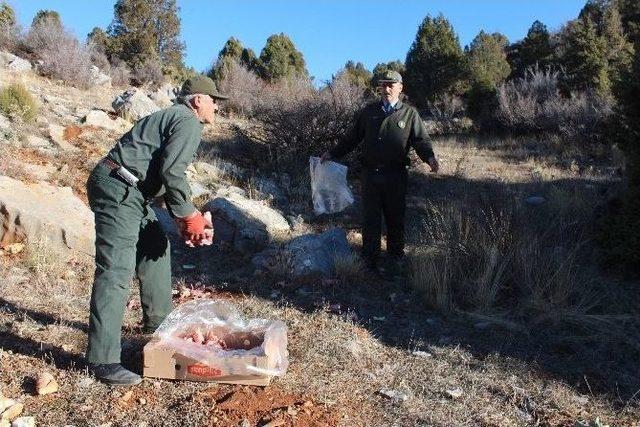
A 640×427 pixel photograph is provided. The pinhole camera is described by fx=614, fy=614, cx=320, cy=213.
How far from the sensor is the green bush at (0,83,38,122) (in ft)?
26.9

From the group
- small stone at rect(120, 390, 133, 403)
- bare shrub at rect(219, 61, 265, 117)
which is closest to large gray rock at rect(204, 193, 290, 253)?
small stone at rect(120, 390, 133, 403)

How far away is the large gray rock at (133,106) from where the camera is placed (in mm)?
10211

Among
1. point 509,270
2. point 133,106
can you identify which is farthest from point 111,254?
point 133,106

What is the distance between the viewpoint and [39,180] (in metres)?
6.42

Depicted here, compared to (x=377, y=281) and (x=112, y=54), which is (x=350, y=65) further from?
(x=377, y=281)

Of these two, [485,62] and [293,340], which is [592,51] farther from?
[293,340]

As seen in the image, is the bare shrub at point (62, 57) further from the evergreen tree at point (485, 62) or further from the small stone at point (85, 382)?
the small stone at point (85, 382)

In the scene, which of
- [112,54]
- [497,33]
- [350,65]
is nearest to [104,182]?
[112,54]

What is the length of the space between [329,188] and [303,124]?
333 cm

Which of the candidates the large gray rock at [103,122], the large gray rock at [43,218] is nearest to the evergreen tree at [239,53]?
the large gray rock at [103,122]

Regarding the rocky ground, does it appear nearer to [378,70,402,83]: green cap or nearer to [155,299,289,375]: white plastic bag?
[155,299,289,375]: white plastic bag

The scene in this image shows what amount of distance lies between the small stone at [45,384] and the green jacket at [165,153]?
1.03m

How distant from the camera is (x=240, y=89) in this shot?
15.0 meters

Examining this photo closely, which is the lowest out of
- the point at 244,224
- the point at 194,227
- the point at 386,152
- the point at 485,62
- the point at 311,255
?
the point at 311,255
